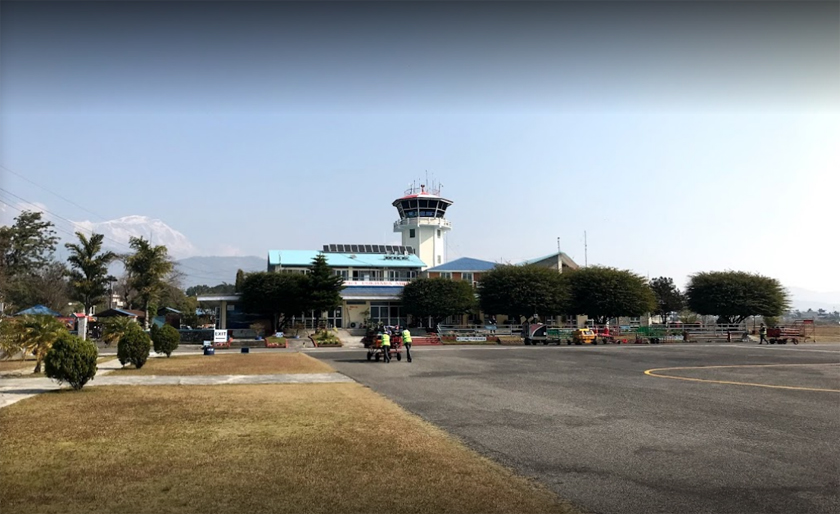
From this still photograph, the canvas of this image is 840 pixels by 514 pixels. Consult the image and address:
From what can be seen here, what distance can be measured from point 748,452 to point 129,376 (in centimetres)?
1956

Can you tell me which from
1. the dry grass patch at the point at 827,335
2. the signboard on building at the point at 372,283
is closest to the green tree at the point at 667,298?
the dry grass patch at the point at 827,335

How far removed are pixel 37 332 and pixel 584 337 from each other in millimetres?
39528

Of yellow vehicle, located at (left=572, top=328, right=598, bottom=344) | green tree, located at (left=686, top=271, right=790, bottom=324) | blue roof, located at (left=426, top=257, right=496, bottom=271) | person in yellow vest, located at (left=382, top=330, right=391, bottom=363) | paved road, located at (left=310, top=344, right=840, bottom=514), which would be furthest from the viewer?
blue roof, located at (left=426, top=257, right=496, bottom=271)

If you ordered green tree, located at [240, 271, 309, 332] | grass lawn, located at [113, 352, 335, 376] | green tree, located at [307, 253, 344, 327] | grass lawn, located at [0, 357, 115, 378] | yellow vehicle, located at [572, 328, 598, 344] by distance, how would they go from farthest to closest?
1. green tree, located at [240, 271, 309, 332]
2. green tree, located at [307, 253, 344, 327]
3. yellow vehicle, located at [572, 328, 598, 344]
4. grass lawn, located at [113, 352, 335, 376]
5. grass lawn, located at [0, 357, 115, 378]

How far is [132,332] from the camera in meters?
24.7

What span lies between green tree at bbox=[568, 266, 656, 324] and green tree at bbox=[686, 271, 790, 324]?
8.33 m

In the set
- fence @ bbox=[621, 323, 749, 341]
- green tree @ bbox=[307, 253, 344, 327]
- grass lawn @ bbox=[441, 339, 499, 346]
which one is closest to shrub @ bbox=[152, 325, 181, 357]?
grass lawn @ bbox=[441, 339, 499, 346]

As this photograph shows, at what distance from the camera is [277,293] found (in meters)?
60.8

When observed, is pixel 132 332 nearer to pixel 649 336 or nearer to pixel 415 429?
pixel 415 429

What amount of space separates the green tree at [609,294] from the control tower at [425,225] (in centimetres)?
2203

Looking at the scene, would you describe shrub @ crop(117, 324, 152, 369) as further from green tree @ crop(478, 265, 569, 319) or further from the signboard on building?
the signboard on building

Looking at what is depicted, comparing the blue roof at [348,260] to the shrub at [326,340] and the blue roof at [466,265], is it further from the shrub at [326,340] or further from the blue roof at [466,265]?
the shrub at [326,340]

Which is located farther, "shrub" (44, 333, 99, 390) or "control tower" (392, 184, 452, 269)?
"control tower" (392, 184, 452, 269)

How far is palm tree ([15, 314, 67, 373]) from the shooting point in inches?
819
